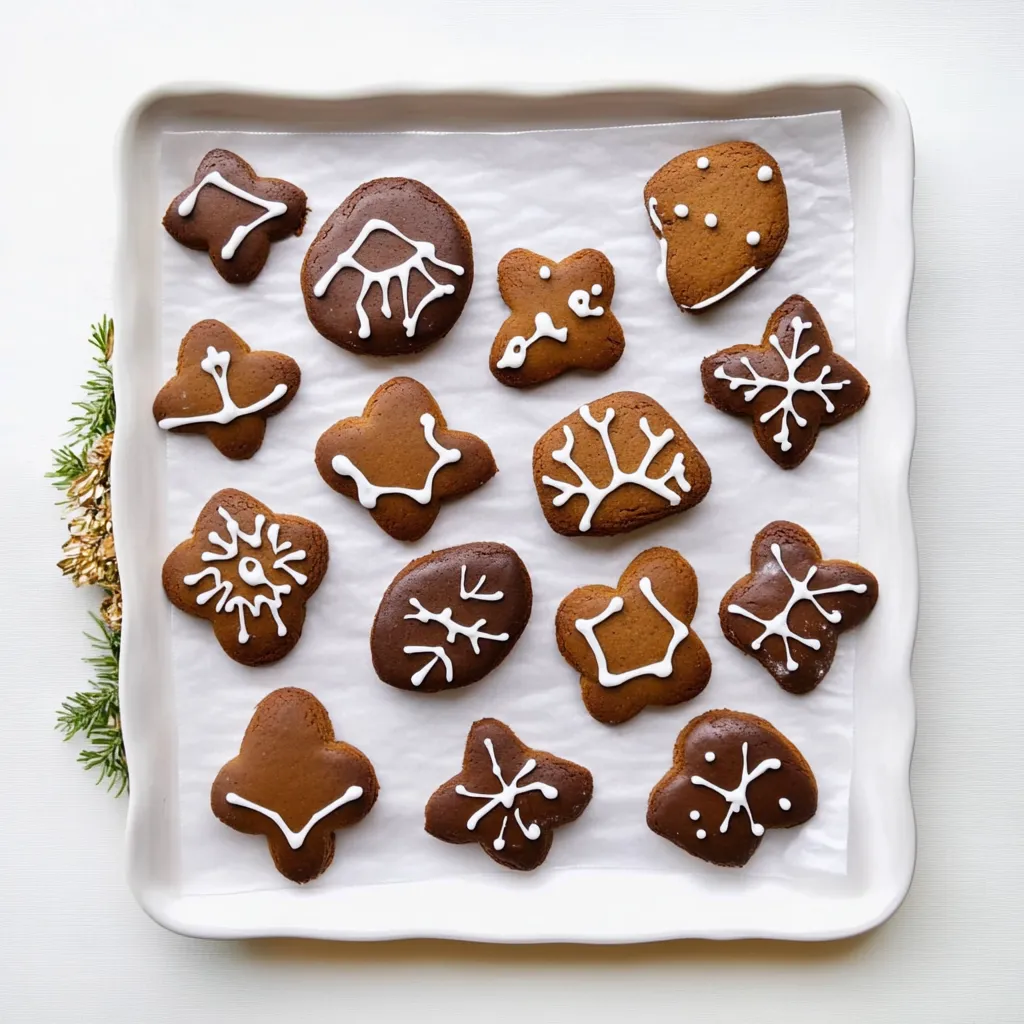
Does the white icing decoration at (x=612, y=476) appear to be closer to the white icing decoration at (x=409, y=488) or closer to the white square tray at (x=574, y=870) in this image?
the white icing decoration at (x=409, y=488)

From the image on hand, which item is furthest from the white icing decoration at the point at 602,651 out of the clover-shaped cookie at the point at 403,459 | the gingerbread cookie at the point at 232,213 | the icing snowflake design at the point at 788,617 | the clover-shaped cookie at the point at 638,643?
the gingerbread cookie at the point at 232,213

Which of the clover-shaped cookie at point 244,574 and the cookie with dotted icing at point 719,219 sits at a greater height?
the cookie with dotted icing at point 719,219

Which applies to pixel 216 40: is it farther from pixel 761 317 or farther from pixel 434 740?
pixel 434 740

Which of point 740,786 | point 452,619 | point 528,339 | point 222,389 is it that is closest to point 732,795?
point 740,786

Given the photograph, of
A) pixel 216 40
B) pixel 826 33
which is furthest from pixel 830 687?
pixel 216 40

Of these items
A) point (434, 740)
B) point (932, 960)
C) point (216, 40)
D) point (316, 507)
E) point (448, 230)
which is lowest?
point (932, 960)

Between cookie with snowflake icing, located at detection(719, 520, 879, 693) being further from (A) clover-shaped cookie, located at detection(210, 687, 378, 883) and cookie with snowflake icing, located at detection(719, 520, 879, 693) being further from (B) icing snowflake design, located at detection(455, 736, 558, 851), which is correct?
(A) clover-shaped cookie, located at detection(210, 687, 378, 883)

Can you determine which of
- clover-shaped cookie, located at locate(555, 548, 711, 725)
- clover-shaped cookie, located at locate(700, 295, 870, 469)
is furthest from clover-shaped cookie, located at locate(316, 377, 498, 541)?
clover-shaped cookie, located at locate(700, 295, 870, 469)
